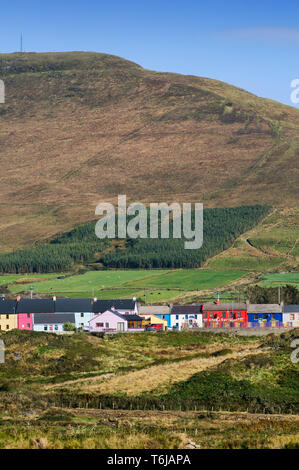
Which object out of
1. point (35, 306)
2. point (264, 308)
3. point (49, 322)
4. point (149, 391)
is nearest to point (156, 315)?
point (264, 308)

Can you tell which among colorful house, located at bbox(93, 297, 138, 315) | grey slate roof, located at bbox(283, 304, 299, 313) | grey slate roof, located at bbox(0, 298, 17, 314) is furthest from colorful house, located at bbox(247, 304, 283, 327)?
grey slate roof, located at bbox(0, 298, 17, 314)

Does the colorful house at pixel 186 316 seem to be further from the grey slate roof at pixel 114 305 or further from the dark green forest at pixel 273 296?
the dark green forest at pixel 273 296

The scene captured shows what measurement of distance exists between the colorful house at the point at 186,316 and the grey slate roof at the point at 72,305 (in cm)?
1170

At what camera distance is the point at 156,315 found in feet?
357

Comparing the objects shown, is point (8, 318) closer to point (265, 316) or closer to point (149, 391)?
point (265, 316)

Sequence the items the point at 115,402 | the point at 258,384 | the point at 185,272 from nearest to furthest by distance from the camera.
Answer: the point at 115,402, the point at 258,384, the point at 185,272

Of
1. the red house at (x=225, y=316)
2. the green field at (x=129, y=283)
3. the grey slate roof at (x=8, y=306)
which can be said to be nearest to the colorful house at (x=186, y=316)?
the red house at (x=225, y=316)

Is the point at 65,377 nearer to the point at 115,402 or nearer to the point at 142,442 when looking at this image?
the point at 115,402

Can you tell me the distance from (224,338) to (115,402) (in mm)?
36446

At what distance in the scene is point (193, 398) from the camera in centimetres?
5762

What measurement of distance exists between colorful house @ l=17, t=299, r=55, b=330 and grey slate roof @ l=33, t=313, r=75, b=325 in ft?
3.09

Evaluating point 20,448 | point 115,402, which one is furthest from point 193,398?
point 20,448
